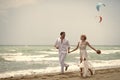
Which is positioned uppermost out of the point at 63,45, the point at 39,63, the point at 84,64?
the point at 63,45

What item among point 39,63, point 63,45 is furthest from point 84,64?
point 39,63

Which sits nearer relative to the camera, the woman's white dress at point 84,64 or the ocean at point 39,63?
the woman's white dress at point 84,64

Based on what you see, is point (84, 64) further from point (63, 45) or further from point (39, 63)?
point (39, 63)

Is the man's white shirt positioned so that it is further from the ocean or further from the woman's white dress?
the ocean

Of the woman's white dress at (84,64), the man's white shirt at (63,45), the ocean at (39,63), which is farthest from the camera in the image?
the ocean at (39,63)

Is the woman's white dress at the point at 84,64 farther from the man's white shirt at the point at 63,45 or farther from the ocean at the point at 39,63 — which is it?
the ocean at the point at 39,63

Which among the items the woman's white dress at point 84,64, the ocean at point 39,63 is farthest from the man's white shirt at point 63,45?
the ocean at point 39,63

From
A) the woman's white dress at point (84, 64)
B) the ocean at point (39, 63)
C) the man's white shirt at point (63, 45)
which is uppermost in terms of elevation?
the man's white shirt at point (63, 45)

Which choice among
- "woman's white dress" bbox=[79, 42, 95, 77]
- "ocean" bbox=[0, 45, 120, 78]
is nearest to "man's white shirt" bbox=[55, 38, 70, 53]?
"woman's white dress" bbox=[79, 42, 95, 77]

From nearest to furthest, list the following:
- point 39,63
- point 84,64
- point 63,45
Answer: point 84,64
point 63,45
point 39,63

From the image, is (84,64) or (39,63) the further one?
Answer: (39,63)

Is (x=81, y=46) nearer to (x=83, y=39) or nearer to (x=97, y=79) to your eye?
(x=83, y=39)

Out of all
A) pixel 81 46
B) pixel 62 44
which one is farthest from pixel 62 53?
pixel 81 46

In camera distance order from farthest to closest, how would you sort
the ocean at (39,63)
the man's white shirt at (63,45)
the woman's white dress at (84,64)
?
the ocean at (39,63), the man's white shirt at (63,45), the woman's white dress at (84,64)
